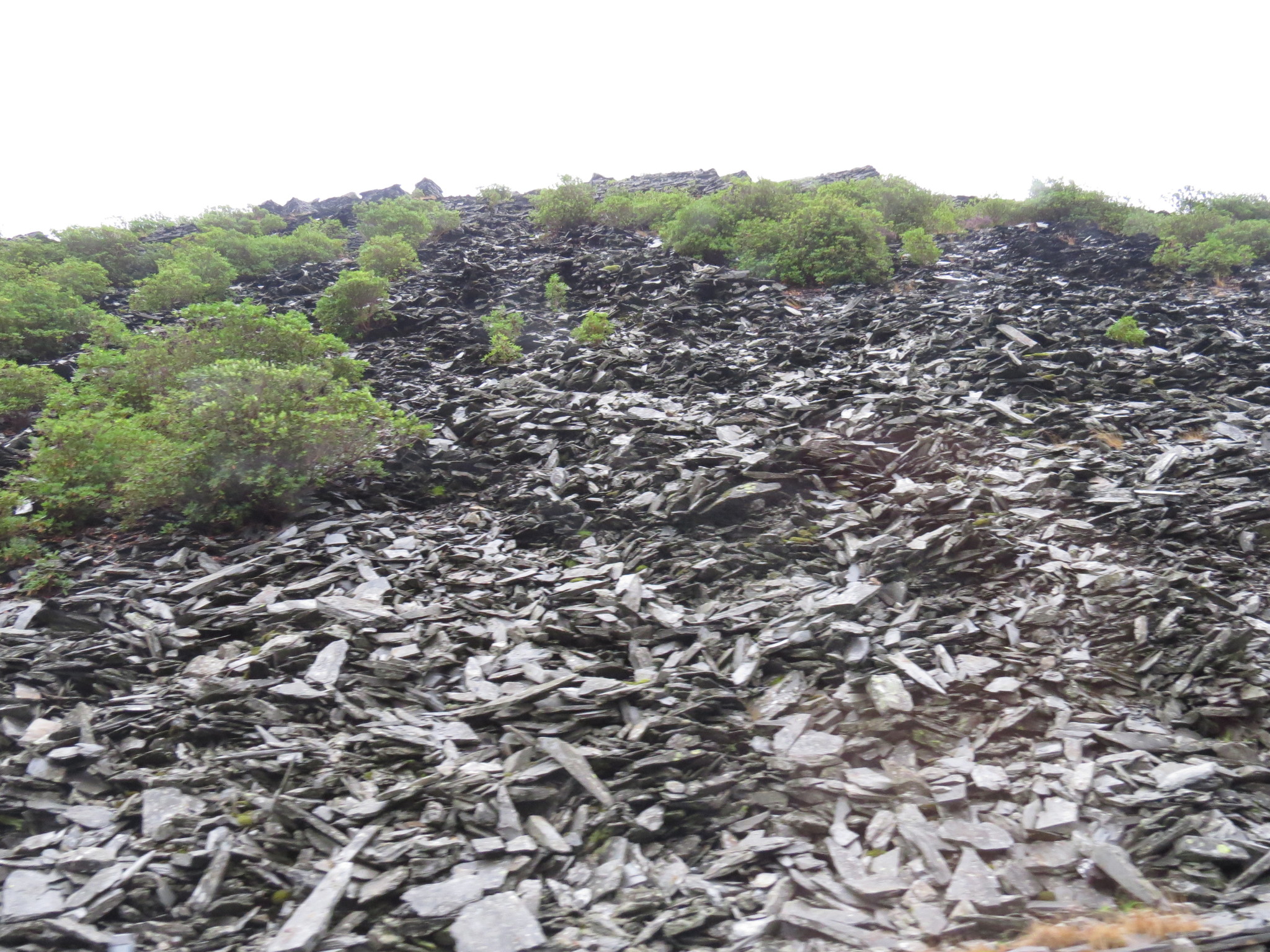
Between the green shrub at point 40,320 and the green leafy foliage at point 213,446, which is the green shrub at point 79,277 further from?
the green leafy foliage at point 213,446

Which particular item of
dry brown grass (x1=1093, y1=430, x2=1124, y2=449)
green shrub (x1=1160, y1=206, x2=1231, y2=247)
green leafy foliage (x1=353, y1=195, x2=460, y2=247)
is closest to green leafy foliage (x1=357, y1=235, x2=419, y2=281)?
green leafy foliage (x1=353, y1=195, x2=460, y2=247)

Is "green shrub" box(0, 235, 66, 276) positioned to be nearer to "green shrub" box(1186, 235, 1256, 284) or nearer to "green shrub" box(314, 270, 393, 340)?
"green shrub" box(314, 270, 393, 340)

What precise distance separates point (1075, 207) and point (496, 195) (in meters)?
34.1

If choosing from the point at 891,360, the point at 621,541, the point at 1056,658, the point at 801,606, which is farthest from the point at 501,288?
the point at 1056,658

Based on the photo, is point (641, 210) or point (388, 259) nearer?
point (388, 259)

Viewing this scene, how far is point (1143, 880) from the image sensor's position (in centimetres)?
422

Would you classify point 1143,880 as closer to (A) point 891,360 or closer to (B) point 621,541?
(B) point 621,541

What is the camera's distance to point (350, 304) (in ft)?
66.5

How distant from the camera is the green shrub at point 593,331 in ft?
58.2

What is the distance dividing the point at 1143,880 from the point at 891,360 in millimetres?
13194

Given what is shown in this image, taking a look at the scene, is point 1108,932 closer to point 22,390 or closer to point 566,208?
point 22,390

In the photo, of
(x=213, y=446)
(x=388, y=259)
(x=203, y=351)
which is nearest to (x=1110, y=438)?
(x=213, y=446)

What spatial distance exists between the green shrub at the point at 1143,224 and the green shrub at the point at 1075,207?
0.56 meters

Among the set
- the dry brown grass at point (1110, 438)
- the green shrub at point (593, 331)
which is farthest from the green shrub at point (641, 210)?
the dry brown grass at point (1110, 438)
